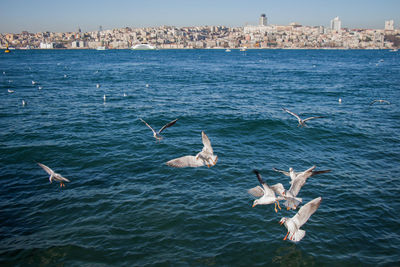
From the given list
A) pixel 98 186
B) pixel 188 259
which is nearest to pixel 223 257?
pixel 188 259

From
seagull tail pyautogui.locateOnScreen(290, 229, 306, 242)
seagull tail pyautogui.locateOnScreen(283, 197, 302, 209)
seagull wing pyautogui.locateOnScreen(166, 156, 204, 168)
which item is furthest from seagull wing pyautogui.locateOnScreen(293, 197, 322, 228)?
seagull wing pyautogui.locateOnScreen(166, 156, 204, 168)

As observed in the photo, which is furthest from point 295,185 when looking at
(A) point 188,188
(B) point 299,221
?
(A) point 188,188

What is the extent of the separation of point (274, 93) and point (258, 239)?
28629mm

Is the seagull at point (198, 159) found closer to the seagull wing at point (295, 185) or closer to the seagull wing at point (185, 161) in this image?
the seagull wing at point (185, 161)

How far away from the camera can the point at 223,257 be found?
8258mm

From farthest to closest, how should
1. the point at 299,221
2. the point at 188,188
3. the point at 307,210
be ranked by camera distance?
the point at 188,188, the point at 299,221, the point at 307,210

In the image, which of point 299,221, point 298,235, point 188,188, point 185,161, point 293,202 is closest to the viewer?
point 299,221

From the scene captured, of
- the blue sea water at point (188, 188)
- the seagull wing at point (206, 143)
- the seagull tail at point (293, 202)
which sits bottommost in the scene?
the blue sea water at point (188, 188)

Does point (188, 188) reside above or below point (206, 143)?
below

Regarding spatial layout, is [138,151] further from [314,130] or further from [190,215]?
[314,130]

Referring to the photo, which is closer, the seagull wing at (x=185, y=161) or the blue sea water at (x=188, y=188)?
the blue sea water at (x=188, y=188)

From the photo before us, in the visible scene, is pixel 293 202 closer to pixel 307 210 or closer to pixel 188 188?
pixel 307 210

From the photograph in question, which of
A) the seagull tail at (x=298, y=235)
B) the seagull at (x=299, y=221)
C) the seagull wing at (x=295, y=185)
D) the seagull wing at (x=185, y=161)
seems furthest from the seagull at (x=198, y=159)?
the seagull tail at (x=298, y=235)

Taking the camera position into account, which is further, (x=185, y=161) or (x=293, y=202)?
(x=185, y=161)
